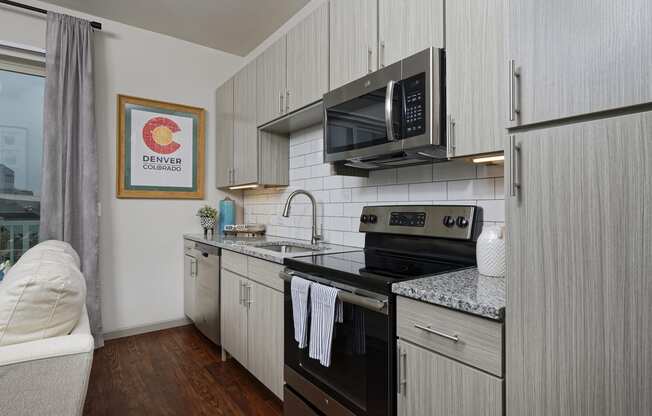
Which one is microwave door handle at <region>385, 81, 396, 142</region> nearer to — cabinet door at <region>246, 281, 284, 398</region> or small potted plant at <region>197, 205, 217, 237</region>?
cabinet door at <region>246, 281, 284, 398</region>

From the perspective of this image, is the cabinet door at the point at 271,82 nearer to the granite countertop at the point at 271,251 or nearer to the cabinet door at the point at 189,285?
the granite countertop at the point at 271,251

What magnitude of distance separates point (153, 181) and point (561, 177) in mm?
3261

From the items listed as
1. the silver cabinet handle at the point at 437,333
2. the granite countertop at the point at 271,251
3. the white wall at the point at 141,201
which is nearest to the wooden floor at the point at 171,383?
the white wall at the point at 141,201

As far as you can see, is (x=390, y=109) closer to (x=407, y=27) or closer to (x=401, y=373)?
(x=407, y=27)

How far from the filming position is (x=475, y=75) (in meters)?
1.29

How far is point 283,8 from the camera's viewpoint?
9.18ft

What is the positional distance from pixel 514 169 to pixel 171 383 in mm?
2367

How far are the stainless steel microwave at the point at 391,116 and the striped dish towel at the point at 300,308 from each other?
26.7 inches

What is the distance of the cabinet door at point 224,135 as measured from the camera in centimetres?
323

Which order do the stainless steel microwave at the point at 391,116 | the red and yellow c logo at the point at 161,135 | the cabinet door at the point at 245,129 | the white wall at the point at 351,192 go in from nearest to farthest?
the stainless steel microwave at the point at 391,116 < the white wall at the point at 351,192 < the cabinet door at the point at 245,129 < the red and yellow c logo at the point at 161,135

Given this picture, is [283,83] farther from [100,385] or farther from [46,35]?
[100,385]

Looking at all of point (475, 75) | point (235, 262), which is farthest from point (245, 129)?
point (475, 75)

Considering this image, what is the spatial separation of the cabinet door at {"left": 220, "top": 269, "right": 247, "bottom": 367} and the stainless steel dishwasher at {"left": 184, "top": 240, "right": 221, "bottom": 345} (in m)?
0.11

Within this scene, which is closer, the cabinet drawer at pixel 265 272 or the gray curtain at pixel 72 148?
the cabinet drawer at pixel 265 272
